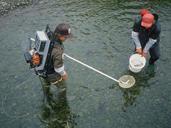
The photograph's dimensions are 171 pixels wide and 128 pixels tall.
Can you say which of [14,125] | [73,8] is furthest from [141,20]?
[73,8]

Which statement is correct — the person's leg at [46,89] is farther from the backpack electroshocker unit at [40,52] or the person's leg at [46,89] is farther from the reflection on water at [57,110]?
the backpack electroshocker unit at [40,52]

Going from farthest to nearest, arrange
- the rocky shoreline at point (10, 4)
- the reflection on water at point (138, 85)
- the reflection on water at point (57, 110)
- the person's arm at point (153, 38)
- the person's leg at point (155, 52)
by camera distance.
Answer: the rocky shoreline at point (10, 4) < the person's leg at point (155, 52) < the reflection on water at point (138, 85) < the person's arm at point (153, 38) < the reflection on water at point (57, 110)

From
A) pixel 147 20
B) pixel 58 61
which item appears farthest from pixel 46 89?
pixel 147 20

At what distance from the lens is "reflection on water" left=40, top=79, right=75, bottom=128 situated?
8547mm

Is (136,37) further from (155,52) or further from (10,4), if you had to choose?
(10,4)

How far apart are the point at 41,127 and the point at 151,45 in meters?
4.52

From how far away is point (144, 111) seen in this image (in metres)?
8.65

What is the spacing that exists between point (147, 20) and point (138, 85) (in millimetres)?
2477

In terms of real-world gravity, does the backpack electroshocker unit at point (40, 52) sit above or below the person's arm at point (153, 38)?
above

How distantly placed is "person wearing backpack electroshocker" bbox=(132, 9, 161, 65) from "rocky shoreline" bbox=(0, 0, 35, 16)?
806 centimetres

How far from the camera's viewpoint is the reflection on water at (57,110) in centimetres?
855

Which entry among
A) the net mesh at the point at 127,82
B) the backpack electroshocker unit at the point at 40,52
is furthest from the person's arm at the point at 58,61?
the net mesh at the point at 127,82

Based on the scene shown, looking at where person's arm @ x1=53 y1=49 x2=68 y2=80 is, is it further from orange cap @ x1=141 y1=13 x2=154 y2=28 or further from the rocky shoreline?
the rocky shoreline

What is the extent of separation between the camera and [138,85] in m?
9.62
